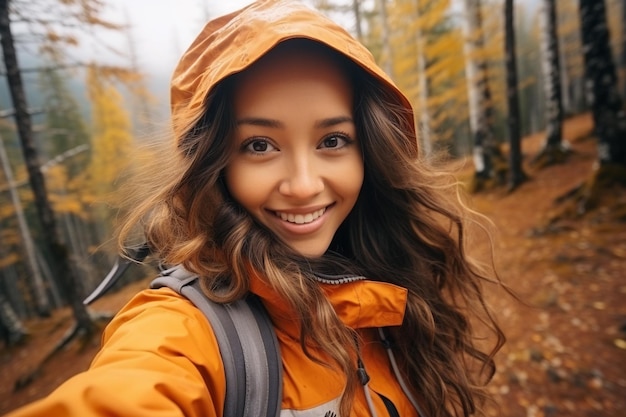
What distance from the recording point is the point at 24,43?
5184 mm

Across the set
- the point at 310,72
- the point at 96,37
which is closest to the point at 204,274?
the point at 310,72

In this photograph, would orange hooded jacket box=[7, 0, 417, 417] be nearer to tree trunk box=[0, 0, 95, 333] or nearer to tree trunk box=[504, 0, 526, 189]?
tree trunk box=[0, 0, 95, 333]

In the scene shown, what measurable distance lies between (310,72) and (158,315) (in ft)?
3.38

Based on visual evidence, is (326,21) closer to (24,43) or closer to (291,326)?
(291,326)

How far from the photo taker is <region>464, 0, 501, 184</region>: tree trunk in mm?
8734

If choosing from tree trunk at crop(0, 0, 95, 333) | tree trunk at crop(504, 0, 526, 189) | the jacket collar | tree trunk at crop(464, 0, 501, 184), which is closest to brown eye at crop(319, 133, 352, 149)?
the jacket collar

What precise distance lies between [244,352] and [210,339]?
12cm

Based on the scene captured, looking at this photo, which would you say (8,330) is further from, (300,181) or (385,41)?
(385,41)

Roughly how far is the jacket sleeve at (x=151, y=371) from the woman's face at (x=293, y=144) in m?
0.50

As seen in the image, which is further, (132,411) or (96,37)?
(96,37)

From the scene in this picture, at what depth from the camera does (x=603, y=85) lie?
5574mm

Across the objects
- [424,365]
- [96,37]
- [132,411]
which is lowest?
[424,365]

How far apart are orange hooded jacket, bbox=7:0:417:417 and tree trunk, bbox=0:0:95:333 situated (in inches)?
236

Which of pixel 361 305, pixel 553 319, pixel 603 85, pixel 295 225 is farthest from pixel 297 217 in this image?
pixel 603 85
